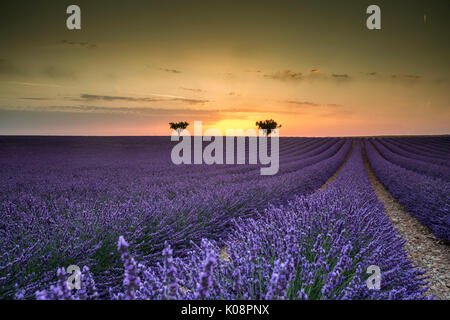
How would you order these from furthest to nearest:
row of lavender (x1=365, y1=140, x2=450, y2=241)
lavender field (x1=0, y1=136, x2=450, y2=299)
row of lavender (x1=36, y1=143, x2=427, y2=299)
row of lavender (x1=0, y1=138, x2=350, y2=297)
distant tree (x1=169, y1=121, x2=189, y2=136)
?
distant tree (x1=169, y1=121, x2=189, y2=136), row of lavender (x1=365, y1=140, x2=450, y2=241), row of lavender (x1=0, y1=138, x2=350, y2=297), lavender field (x1=0, y1=136, x2=450, y2=299), row of lavender (x1=36, y1=143, x2=427, y2=299)

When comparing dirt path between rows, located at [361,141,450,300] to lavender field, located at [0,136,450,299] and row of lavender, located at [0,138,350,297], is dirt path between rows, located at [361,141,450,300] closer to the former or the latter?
lavender field, located at [0,136,450,299]

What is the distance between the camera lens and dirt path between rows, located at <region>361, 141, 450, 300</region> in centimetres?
253

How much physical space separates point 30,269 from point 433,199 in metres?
5.87

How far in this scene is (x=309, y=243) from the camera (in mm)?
1901

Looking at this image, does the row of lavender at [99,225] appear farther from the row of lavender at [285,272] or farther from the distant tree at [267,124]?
the distant tree at [267,124]

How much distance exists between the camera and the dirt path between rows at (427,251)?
2533mm

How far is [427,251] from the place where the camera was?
338 centimetres

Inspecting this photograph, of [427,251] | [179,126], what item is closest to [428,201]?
[427,251]

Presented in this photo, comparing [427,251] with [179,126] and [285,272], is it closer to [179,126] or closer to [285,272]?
[285,272]

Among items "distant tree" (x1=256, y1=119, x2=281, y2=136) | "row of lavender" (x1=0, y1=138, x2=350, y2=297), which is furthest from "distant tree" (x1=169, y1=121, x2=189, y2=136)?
"row of lavender" (x1=0, y1=138, x2=350, y2=297)

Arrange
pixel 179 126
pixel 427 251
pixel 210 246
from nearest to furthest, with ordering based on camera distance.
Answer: pixel 210 246
pixel 427 251
pixel 179 126

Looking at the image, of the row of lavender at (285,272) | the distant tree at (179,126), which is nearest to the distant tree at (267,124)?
the distant tree at (179,126)
